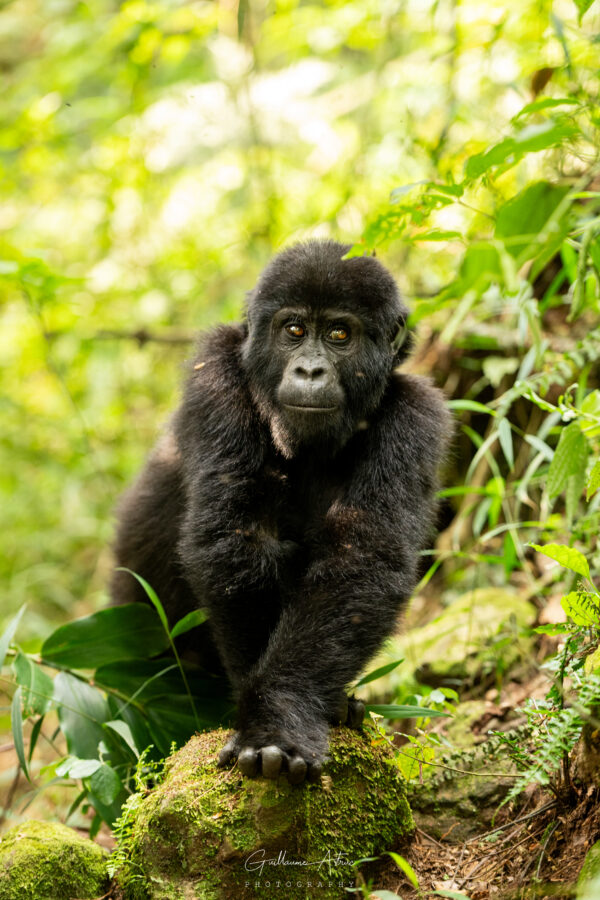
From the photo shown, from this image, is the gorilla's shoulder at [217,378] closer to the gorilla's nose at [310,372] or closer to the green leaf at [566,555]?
the gorilla's nose at [310,372]

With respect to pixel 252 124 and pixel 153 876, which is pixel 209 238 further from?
pixel 153 876

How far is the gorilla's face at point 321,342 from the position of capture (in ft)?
11.3

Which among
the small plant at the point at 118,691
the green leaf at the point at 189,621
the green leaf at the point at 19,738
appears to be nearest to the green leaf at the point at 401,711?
the small plant at the point at 118,691

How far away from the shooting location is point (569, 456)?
2.43 m

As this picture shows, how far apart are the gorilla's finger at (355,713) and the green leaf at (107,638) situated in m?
1.15

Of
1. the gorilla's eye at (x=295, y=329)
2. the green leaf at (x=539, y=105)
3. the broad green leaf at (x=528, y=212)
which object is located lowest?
the gorilla's eye at (x=295, y=329)

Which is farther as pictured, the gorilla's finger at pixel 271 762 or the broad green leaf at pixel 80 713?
the broad green leaf at pixel 80 713

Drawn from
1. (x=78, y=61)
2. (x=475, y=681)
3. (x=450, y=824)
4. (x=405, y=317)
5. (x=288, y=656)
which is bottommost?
(x=475, y=681)

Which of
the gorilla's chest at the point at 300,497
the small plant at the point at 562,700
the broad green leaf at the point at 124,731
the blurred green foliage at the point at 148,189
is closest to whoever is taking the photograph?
the small plant at the point at 562,700

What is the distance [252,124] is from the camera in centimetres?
634

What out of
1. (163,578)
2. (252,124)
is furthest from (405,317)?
(252,124)

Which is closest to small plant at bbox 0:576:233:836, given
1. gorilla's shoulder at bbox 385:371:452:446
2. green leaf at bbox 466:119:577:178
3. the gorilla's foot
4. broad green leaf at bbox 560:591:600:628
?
the gorilla's foot

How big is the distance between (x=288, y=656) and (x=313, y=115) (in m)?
7.06

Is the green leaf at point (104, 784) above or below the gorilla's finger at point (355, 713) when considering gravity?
below
